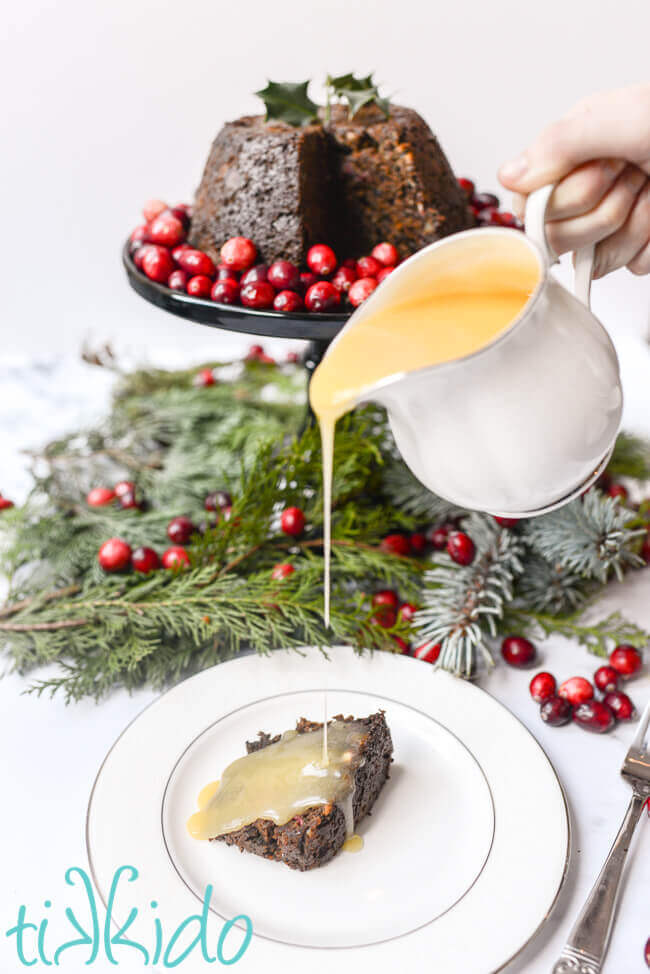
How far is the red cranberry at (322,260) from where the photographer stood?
3.54ft

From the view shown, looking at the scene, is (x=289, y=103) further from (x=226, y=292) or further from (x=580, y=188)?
(x=580, y=188)

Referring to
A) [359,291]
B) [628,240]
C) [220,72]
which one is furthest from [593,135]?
[220,72]

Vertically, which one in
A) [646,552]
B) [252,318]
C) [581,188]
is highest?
[581,188]

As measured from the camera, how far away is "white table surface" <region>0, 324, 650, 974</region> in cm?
73

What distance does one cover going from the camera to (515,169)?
0.68m

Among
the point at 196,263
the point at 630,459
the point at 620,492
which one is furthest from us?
the point at 630,459

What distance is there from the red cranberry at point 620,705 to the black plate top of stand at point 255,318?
53cm

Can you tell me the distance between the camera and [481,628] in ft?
3.52

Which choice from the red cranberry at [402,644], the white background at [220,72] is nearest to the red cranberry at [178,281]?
the red cranberry at [402,644]

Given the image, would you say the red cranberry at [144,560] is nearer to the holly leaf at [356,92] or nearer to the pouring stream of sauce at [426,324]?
the pouring stream of sauce at [426,324]

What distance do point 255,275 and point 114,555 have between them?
418mm

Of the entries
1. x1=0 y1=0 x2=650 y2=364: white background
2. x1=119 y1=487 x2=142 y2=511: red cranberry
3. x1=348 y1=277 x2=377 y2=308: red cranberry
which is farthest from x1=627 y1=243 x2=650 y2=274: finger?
x1=0 y1=0 x2=650 y2=364: white background

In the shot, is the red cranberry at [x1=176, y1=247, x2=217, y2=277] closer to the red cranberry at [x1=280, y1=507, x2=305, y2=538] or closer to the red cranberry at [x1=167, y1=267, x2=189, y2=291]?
the red cranberry at [x1=167, y1=267, x2=189, y2=291]

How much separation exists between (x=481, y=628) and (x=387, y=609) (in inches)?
4.8
